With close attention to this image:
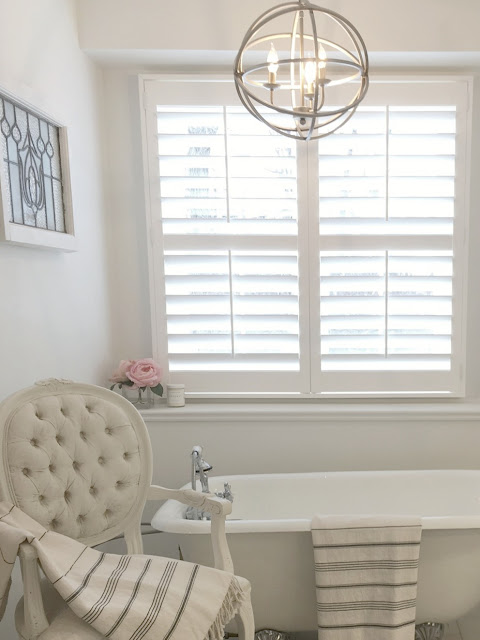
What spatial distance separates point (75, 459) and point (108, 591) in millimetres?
430

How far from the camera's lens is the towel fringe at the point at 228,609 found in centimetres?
134

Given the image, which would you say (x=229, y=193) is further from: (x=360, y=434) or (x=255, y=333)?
(x=360, y=434)

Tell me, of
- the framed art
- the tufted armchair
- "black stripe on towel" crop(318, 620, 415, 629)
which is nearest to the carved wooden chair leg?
the tufted armchair

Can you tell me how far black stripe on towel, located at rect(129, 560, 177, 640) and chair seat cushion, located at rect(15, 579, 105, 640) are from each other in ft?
0.28

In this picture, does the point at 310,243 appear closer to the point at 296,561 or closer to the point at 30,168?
the point at 30,168

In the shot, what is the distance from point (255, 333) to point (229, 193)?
26.1 inches

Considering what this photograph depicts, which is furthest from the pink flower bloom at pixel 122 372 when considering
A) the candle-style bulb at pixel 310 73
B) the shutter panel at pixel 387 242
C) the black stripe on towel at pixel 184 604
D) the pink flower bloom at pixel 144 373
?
the candle-style bulb at pixel 310 73

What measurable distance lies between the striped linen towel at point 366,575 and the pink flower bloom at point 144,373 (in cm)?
101

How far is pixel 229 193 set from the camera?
2432mm

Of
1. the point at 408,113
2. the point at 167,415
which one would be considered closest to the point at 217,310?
the point at 167,415

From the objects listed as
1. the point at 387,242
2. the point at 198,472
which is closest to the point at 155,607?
the point at 198,472

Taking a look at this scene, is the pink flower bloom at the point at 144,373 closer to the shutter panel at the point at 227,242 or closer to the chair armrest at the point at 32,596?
the shutter panel at the point at 227,242

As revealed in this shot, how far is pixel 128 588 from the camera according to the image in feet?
4.28

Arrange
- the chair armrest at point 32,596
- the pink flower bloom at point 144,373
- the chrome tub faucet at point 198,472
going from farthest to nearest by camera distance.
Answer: the pink flower bloom at point 144,373
the chrome tub faucet at point 198,472
the chair armrest at point 32,596
